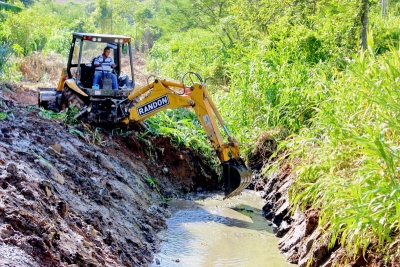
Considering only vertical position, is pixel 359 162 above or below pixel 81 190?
above

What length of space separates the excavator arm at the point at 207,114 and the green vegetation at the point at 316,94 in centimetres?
74

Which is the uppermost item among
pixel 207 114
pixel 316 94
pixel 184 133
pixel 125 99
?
→ pixel 316 94

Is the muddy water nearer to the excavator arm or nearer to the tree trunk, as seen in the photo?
the excavator arm

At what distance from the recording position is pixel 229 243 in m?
7.79

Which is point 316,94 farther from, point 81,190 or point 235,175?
point 81,190

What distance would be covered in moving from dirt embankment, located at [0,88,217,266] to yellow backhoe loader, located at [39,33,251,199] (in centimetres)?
61

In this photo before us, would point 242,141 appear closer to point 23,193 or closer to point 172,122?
point 172,122

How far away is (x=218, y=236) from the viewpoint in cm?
805

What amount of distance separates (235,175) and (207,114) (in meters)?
1.05

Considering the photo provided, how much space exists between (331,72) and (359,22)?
1.71m

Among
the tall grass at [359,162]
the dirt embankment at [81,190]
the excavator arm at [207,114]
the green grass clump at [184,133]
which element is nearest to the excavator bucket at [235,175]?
the excavator arm at [207,114]

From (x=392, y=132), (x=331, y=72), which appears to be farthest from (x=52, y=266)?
(x=331, y=72)

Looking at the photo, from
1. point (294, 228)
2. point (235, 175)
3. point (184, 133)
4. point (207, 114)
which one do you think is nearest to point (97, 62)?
point (184, 133)

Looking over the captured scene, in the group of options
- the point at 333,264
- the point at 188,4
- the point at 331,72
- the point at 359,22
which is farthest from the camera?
the point at 188,4
